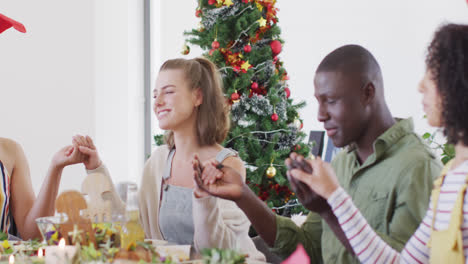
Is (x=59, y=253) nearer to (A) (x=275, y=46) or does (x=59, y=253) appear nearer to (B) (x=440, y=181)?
(B) (x=440, y=181)

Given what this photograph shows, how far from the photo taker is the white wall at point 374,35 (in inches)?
154

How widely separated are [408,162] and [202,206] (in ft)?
2.14

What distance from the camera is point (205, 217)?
69.4 inches

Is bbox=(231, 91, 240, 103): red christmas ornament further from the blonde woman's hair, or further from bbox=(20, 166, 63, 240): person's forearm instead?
bbox=(20, 166, 63, 240): person's forearm

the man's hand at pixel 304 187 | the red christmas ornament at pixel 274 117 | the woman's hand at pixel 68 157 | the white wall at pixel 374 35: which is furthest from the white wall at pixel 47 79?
the man's hand at pixel 304 187

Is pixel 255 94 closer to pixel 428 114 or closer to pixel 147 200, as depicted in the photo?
pixel 147 200

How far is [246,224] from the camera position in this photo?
206cm

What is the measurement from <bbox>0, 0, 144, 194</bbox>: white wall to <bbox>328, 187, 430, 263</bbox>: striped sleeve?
12.3ft

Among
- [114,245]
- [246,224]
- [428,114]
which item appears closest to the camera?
[428,114]

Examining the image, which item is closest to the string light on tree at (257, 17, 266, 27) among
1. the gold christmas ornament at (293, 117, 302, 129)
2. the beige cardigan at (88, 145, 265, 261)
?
the gold christmas ornament at (293, 117, 302, 129)

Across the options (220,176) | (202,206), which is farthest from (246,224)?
(220,176)

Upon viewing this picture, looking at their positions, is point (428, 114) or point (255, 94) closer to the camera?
point (428, 114)

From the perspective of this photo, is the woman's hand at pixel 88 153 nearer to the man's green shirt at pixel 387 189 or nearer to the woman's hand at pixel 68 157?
the woman's hand at pixel 68 157

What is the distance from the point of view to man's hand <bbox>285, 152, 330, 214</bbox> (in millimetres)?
1285
